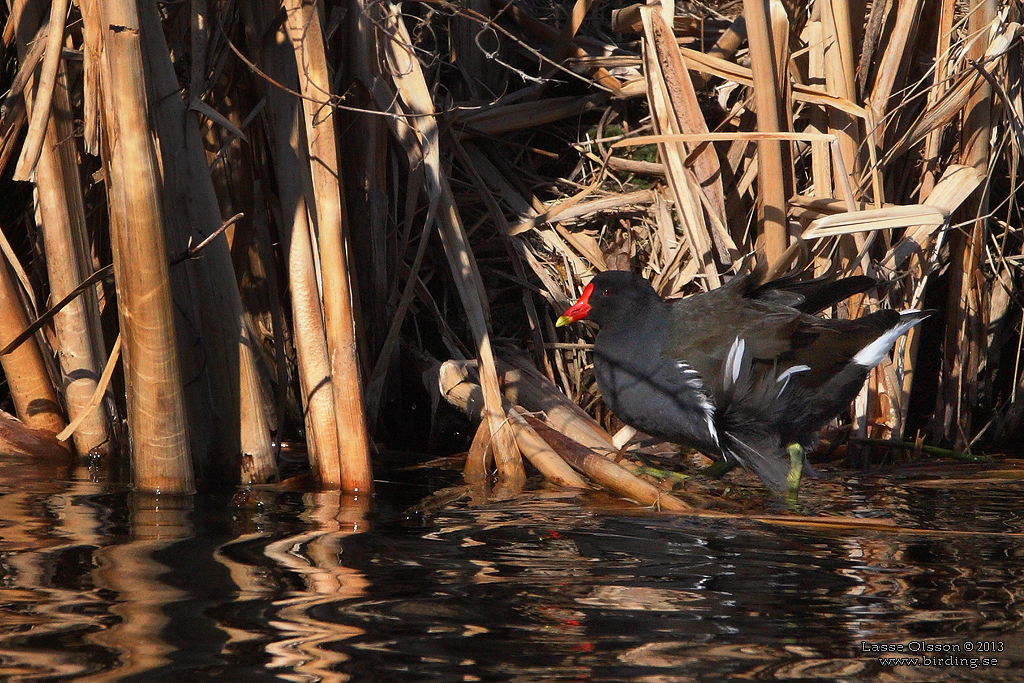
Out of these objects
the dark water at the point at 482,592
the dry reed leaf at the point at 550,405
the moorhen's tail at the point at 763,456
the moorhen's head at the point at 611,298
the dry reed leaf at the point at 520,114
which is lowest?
the dark water at the point at 482,592

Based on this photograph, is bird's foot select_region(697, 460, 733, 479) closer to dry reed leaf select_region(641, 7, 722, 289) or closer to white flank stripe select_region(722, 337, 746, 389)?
white flank stripe select_region(722, 337, 746, 389)

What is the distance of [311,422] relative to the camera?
265 cm

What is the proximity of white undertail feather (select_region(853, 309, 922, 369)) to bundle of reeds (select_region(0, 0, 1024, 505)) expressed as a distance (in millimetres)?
297

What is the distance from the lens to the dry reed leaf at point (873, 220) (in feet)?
9.22

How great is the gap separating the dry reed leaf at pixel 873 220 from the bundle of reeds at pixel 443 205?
0.01 m

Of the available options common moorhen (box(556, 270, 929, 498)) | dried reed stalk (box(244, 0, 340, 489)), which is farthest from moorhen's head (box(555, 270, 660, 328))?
dried reed stalk (box(244, 0, 340, 489))

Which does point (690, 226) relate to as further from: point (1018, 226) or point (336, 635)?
point (336, 635)

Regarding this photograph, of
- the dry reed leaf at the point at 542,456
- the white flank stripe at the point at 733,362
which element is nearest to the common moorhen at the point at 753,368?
the white flank stripe at the point at 733,362

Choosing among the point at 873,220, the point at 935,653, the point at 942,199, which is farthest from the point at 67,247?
the point at 942,199

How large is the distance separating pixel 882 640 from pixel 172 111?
2019mm

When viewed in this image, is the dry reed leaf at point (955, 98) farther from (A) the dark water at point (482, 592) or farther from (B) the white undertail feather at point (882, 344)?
(A) the dark water at point (482, 592)

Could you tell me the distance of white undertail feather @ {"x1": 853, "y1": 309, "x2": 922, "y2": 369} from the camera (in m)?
2.85

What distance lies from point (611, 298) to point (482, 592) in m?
1.50

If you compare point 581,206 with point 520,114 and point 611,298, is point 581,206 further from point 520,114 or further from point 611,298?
point 611,298
